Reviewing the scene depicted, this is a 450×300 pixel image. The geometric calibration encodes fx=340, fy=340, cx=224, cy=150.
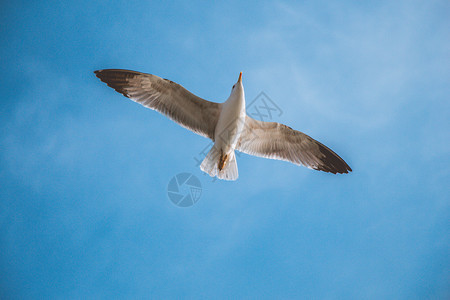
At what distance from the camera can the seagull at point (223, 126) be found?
4836 mm

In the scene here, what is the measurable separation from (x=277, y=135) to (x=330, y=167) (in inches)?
38.5

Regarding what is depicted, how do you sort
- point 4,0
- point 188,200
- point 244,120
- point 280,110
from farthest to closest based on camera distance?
point 188,200
point 4,0
point 280,110
point 244,120

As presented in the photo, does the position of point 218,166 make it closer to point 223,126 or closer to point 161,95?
point 223,126

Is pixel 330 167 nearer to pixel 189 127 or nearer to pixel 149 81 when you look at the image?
pixel 189 127

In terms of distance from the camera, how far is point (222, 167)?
4.93m

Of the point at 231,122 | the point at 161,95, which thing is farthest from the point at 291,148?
the point at 161,95

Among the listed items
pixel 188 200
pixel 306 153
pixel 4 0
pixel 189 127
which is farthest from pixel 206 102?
pixel 4 0

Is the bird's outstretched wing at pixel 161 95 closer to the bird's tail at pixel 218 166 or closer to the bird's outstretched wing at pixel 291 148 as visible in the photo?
the bird's tail at pixel 218 166
